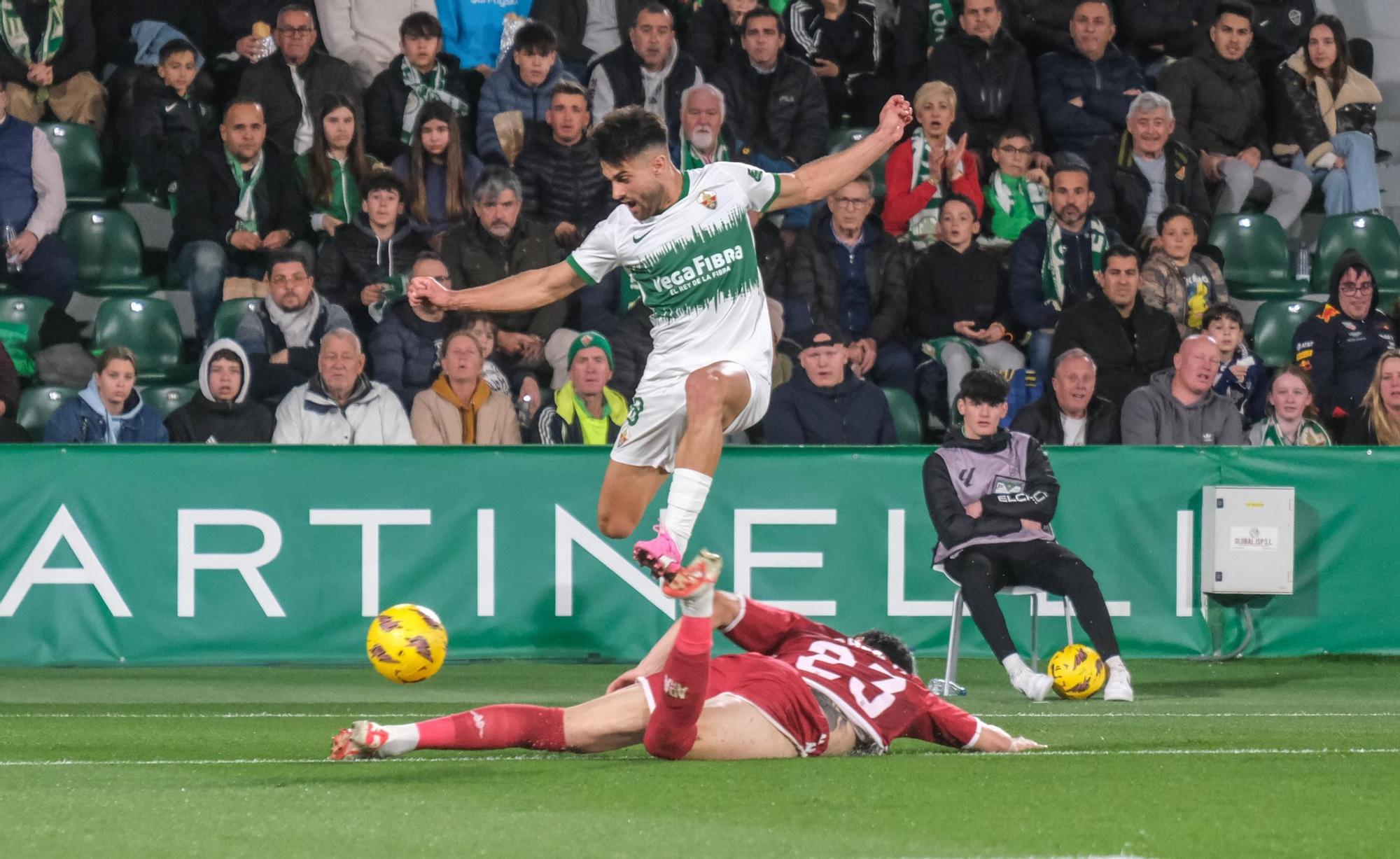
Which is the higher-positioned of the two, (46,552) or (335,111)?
(335,111)

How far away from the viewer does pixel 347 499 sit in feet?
37.8

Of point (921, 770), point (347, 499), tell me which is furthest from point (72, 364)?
point (921, 770)

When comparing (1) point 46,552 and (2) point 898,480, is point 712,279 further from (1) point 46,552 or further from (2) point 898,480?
(1) point 46,552

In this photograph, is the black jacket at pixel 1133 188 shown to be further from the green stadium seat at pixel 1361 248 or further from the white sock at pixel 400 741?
the white sock at pixel 400 741

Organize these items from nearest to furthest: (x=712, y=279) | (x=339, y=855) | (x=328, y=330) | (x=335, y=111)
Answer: (x=339, y=855) → (x=712, y=279) → (x=328, y=330) → (x=335, y=111)

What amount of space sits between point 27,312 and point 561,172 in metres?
4.00

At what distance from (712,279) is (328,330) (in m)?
5.44

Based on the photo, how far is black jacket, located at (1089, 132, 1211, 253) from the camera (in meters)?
15.1

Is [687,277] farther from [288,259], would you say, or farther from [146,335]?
[146,335]

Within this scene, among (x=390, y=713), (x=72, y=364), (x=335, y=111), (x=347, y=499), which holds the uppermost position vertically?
(x=335, y=111)

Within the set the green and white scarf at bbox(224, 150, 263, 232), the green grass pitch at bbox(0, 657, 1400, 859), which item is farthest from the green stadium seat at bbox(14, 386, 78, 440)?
the green grass pitch at bbox(0, 657, 1400, 859)

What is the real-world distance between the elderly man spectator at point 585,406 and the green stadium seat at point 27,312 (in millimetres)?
3857

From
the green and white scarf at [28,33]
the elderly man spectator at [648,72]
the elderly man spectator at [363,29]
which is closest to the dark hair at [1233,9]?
the elderly man spectator at [648,72]

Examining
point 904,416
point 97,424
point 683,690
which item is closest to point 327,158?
point 97,424
